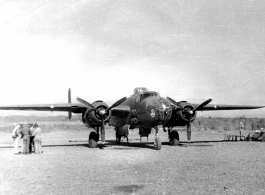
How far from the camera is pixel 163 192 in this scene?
7309 mm

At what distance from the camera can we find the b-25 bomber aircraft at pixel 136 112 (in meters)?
18.1

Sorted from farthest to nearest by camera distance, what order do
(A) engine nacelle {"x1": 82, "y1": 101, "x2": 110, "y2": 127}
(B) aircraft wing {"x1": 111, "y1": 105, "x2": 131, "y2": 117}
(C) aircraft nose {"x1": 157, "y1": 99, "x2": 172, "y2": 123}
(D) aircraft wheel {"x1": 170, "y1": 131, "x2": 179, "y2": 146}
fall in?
(D) aircraft wheel {"x1": 170, "y1": 131, "x2": 179, "y2": 146} < (B) aircraft wing {"x1": 111, "y1": 105, "x2": 131, "y2": 117} < (A) engine nacelle {"x1": 82, "y1": 101, "x2": 110, "y2": 127} < (C) aircraft nose {"x1": 157, "y1": 99, "x2": 172, "y2": 123}

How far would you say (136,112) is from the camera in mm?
19688

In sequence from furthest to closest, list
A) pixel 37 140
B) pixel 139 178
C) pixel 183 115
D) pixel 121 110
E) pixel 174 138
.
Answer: pixel 174 138 < pixel 183 115 < pixel 121 110 < pixel 37 140 < pixel 139 178

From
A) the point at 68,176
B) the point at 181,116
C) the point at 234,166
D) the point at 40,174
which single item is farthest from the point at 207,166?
the point at 181,116

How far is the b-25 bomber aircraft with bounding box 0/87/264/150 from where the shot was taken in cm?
1812

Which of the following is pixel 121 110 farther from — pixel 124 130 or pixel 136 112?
pixel 124 130

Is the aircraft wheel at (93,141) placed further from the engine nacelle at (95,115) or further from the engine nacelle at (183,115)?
the engine nacelle at (183,115)

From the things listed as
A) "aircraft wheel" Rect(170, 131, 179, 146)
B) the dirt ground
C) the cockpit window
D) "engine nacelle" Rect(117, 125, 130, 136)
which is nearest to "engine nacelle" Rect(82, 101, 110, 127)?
"engine nacelle" Rect(117, 125, 130, 136)

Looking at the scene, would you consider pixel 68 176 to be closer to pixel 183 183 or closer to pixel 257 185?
pixel 183 183

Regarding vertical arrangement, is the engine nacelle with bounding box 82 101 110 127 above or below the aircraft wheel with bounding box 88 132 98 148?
above

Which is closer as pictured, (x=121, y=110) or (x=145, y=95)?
(x=145, y=95)

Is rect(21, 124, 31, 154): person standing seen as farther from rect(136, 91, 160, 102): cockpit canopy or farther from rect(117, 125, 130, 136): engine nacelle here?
rect(136, 91, 160, 102): cockpit canopy

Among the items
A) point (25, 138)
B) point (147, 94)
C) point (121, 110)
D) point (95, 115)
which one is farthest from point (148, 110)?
point (25, 138)
